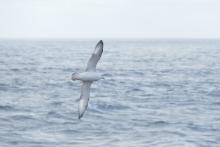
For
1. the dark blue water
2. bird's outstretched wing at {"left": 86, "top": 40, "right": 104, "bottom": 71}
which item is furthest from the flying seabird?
the dark blue water

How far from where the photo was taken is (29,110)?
34188 mm

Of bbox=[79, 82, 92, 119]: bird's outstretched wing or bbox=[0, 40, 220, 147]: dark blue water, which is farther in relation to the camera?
bbox=[0, 40, 220, 147]: dark blue water

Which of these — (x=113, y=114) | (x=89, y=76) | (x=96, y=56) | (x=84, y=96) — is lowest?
(x=113, y=114)

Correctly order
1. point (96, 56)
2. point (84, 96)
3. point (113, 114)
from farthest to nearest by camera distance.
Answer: point (113, 114) → point (84, 96) → point (96, 56)

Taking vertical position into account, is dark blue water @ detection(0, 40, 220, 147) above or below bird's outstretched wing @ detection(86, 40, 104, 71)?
below

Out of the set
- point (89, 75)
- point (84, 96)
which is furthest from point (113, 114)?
point (89, 75)

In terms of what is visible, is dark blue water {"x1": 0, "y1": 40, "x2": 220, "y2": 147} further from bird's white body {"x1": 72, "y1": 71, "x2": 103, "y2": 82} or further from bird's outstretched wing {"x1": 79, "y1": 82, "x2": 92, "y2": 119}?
bird's white body {"x1": 72, "y1": 71, "x2": 103, "y2": 82}

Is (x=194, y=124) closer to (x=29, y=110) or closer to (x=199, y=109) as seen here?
A: (x=199, y=109)

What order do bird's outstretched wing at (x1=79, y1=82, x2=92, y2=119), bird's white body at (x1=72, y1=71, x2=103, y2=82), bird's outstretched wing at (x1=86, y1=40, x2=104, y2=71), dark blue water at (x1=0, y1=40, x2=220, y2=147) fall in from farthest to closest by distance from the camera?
dark blue water at (x1=0, y1=40, x2=220, y2=147), bird's outstretched wing at (x1=79, y1=82, x2=92, y2=119), bird's white body at (x1=72, y1=71, x2=103, y2=82), bird's outstretched wing at (x1=86, y1=40, x2=104, y2=71)

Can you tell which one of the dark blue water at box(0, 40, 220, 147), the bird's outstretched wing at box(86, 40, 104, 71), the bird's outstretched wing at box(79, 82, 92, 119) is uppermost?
the bird's outstretched wing at box(86, 40, 104, 71)

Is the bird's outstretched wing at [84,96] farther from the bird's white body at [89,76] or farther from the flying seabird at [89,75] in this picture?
the bird's white body at [89,76]

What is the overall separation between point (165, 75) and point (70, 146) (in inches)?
1452

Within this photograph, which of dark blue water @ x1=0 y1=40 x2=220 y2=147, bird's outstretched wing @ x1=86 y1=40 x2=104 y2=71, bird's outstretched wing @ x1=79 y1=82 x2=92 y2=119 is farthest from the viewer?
dark blue water @ x1=0 y1=40 x2=220 y2=147

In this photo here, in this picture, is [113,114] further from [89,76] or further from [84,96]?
[89,76]
